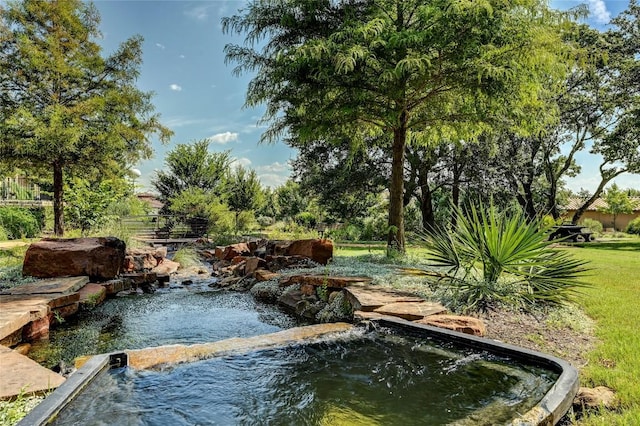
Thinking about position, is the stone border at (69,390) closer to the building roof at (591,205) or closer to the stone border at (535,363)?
the stone border at (535,363)

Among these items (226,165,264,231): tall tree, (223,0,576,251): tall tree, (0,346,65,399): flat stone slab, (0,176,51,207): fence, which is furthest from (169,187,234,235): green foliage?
(0,346,65,399): flat stone slab

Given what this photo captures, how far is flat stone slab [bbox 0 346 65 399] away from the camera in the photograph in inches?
89.0

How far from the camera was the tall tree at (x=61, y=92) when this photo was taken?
1096cm

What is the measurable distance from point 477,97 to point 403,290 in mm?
4231

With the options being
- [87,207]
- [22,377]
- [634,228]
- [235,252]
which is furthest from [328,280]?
[634,228]

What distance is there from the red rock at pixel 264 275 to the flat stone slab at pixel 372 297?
7.38 ft

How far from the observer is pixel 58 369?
9.57ft

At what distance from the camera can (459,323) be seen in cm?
367

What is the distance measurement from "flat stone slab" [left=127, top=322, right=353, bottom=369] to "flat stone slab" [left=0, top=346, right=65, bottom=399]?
0.50 meters

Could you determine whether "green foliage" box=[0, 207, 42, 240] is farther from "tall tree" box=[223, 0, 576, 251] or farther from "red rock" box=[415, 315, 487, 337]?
"red rock" box=[415, 315, 487, 337]

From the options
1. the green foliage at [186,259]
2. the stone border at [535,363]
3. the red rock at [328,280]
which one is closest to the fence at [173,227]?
the green foliage at [186,259]

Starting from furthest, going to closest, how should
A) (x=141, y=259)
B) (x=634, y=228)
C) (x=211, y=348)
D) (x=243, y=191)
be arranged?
(x=634, y=228), (x=243, y=191), (x=141, y=259), (x=211, y=348)

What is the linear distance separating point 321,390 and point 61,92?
13.9 metres

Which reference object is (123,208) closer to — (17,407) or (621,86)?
(17,407)
